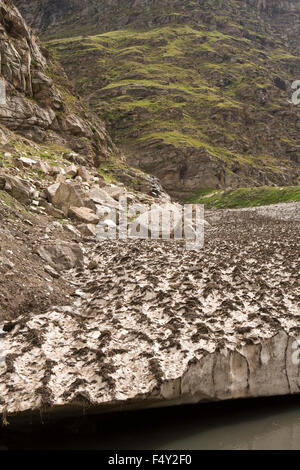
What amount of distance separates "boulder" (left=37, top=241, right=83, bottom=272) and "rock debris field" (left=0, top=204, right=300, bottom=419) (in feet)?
4.75

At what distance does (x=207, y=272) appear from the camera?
27.8 ft

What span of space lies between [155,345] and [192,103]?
130 meters

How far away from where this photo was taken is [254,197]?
2415 inches

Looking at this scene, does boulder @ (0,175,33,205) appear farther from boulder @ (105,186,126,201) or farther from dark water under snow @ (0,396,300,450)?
dark water under snow @ (0,396,300,450)

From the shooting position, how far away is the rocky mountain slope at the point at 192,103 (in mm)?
95938

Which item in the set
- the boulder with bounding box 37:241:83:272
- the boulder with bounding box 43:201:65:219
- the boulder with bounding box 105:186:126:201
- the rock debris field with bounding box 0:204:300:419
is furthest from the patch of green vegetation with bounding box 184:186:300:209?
the rock debris field with bounding box 0:204:300:419

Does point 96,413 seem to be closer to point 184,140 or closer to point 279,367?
point 279,367

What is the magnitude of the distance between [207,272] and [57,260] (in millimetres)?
4096

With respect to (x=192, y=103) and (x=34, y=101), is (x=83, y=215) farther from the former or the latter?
(x=192, y=103)

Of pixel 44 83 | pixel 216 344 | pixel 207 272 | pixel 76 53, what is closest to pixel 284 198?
pixel 44 83

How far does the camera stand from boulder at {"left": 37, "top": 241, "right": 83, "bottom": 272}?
9.28 metres

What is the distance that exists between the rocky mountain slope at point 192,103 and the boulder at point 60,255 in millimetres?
82202

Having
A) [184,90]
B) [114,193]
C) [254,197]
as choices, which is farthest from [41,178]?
[184,90]

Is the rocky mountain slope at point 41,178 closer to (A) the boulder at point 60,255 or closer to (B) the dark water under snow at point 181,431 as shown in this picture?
(A) the boulder at point 60,255
